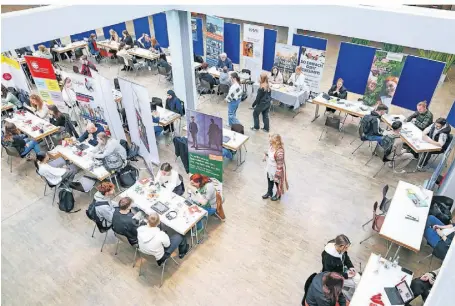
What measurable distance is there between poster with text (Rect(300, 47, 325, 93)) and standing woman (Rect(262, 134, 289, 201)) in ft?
15.0

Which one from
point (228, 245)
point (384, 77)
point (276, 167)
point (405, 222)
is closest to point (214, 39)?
point (384, 77)

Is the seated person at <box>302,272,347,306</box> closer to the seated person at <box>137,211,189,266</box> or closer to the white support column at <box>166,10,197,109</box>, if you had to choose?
the seated person at <box>137,211,189,266</box>

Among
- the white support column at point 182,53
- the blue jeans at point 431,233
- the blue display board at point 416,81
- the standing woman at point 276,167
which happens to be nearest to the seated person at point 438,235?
the blue jeans at point 431,233

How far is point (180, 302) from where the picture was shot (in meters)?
4.89

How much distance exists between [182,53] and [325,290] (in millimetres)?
7260

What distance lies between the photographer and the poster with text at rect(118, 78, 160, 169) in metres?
6.36

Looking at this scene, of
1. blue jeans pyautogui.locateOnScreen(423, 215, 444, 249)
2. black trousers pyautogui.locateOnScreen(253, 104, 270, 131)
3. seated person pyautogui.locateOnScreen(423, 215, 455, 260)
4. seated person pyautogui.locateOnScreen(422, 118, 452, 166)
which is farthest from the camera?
black trousers pyautogui.locateOnScreen(253, 104, 270, 131)

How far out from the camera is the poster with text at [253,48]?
1029 centimetres

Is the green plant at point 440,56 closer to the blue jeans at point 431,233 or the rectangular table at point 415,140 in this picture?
the rectangular table at point 415,140

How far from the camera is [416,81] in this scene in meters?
8.60

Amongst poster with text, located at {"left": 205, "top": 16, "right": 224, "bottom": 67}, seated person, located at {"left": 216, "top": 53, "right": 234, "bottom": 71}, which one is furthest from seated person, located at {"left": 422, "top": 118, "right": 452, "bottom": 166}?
poster with text, located at {"left": 205, "top": 16, "right": 224, "bottom": 67}

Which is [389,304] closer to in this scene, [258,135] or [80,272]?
[80,272]

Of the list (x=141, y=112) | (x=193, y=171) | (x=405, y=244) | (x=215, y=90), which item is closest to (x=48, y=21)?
(x=141, y=112)

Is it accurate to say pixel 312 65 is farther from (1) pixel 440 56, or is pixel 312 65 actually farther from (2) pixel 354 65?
(1) pixel 440 56
